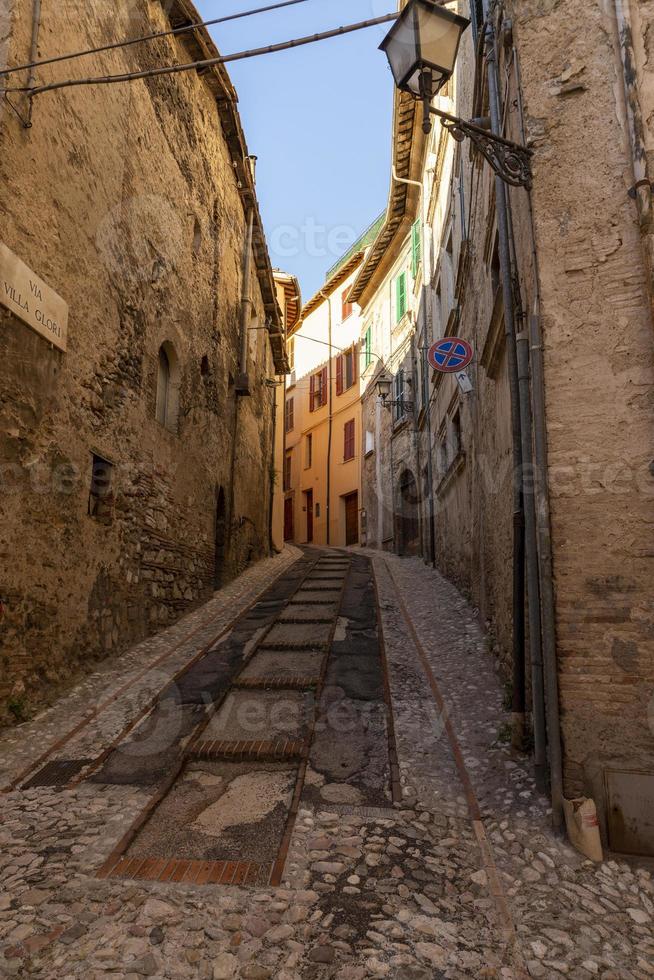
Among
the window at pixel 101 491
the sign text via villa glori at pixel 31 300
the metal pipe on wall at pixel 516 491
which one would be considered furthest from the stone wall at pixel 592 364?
the window at pixel 101 491

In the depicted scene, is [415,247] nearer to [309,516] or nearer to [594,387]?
[309,516]

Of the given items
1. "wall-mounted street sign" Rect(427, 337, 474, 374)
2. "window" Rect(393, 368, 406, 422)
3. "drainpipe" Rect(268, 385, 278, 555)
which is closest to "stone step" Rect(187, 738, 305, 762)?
"wall-mounted street sign" Rect(427, 337, 474, 374)

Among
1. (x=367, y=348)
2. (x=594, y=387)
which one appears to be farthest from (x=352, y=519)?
(x=594, y=387)

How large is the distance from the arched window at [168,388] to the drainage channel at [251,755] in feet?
10.7

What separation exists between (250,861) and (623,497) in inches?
104

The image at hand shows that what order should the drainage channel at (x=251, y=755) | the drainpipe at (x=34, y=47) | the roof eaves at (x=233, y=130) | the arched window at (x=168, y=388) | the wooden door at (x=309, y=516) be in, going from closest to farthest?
1. the drainage channel at (x=251, y=755)
2. the drainpipe at (x=34, y=47)
3. the arched window at (x=168, y=388)
4. the roof eaves at (x=233, y=130)
5. the wooden door at (x=309, y=516)

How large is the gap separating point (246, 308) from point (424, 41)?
10.1 m

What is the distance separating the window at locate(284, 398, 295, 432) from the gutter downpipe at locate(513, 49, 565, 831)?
83.9 ft

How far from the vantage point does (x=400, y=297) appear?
18.4 metres

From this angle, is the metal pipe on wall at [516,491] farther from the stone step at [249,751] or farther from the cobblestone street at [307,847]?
the stone step at [249,751]

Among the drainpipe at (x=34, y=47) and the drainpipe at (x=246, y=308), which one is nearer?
the drainpipe at (x=34, y=47)

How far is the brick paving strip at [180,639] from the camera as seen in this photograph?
4.58 meters

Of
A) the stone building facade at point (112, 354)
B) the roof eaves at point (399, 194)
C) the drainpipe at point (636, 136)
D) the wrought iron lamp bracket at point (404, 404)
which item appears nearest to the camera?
the drainpipe at point (636, 136)

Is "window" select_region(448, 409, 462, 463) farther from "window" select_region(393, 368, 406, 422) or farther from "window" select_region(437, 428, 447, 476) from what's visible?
"window" select_region(393, 368, 406, 422)
